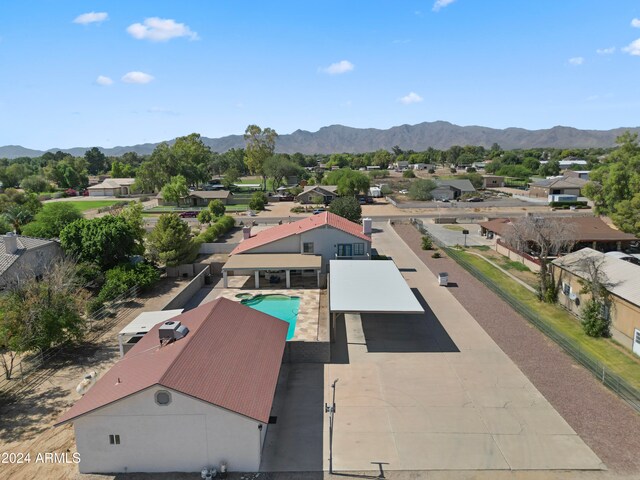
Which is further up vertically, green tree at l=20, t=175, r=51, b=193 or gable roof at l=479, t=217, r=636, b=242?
green tree at l=20, t=175, r=51, b=193

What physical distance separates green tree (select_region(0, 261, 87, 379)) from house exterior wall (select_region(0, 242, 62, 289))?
8.76 m

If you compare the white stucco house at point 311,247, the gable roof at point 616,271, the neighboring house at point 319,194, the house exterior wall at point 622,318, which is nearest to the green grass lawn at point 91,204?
the neighboring house at point 319,194

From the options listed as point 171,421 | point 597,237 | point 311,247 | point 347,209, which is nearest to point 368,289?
point 311,247

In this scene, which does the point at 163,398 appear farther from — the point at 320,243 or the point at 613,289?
the point at 320,243

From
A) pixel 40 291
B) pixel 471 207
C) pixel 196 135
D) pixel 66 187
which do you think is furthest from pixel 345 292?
pixel 66 187

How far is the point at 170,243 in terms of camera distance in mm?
39344

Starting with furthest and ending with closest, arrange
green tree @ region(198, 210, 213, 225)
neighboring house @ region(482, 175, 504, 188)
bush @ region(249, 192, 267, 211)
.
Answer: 1. neighboring house @ region(482, 175, 504, 188)
2. bush @ region(249, 192, 267, 211)
3. green tree @ region(198, 210, 213, 225)

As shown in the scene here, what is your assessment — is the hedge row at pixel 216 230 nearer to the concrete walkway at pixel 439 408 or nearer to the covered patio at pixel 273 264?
the covered patio at pixel 273 264

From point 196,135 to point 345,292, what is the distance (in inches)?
4580

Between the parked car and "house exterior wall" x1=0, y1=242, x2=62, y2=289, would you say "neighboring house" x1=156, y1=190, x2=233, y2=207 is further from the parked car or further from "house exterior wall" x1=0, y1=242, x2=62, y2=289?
"house exterior wall" x1=0, y1=242, x2=62, y2=289

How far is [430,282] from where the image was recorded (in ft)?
126

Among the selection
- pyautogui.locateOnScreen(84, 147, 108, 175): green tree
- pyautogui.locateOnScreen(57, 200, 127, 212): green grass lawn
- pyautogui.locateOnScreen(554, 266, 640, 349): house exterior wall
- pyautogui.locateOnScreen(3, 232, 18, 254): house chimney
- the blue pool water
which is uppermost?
pyautogui.locateOnScreen(84, 147, 108, 175): green tree

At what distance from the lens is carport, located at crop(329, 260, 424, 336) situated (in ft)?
84.3

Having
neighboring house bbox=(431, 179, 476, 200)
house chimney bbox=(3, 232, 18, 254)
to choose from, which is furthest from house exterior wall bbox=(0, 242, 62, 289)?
neighboring house bbox=(431, 179, 476, 200)
